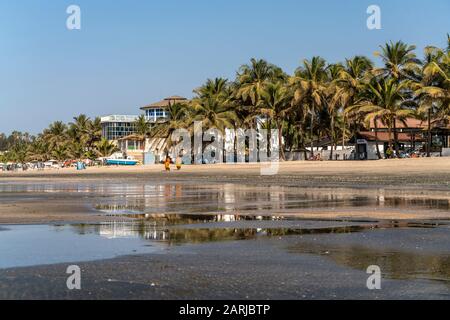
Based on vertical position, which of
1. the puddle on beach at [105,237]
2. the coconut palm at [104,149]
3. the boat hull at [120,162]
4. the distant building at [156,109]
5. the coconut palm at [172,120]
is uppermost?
the distant building at [156,109]

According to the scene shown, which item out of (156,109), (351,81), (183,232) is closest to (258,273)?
(183,232)

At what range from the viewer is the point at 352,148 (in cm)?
7281

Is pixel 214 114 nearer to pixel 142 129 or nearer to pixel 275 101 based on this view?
pixel 275 101

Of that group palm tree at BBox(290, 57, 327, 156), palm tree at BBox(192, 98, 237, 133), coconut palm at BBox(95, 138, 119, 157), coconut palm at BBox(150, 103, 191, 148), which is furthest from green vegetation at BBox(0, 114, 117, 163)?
palm tree at BBox(290, 57, 327, 156)

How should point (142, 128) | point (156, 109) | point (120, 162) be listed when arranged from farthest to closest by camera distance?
point (156, 109) < point (142, 128) < point (120, 162)

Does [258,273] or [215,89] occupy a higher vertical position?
[215,89]

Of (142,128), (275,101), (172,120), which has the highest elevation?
(275,101)

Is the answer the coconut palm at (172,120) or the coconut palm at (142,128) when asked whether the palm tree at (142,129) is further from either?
the coconut palm at (172,120)

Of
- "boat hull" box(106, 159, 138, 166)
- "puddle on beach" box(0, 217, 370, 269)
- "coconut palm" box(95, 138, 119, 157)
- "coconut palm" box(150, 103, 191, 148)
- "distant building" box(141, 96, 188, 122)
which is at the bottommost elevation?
"puddle on beach" box(0, 217, 370, 269)

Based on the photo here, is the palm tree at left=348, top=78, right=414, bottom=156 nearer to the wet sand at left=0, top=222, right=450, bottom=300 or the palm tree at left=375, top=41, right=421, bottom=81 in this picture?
the palm tree at left=375, top=41, right=421, bottom=81

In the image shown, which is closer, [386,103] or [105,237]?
[105,237]

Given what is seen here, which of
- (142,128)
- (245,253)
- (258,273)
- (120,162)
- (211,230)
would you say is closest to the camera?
(258,273)

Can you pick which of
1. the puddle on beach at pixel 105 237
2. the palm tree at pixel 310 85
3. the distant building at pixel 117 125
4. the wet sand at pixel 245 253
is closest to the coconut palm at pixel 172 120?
the palm tree at pixel 310 85
